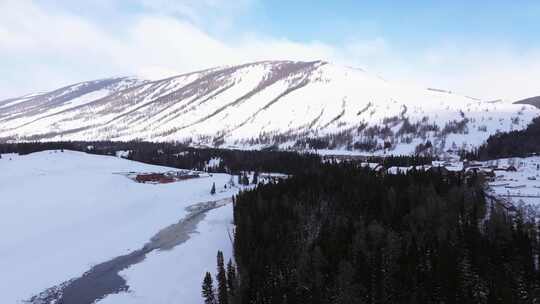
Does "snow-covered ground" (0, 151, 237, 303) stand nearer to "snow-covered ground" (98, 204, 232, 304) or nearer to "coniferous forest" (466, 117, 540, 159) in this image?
"snow-covered ground" (98, 204, 232, 304)

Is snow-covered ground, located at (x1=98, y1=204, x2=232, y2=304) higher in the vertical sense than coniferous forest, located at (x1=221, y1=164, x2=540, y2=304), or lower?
lower

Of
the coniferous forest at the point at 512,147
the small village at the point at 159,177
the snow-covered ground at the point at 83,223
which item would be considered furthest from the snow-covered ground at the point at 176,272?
the coniferous forest at the point at 512,147

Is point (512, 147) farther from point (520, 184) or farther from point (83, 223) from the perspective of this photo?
point (83, 223)

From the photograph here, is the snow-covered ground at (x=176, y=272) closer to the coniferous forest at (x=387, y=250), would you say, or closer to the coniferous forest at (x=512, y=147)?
the coniferous forest at (x=387, y=250)

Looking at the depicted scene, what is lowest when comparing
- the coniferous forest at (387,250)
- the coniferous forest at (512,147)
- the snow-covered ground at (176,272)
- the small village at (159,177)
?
the snow-covered ground at (176,272)

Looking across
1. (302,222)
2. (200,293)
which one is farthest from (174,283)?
(302,222)

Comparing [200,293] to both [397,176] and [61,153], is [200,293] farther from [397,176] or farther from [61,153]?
[61,153]

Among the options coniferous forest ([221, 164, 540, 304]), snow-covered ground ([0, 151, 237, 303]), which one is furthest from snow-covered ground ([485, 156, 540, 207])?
snow-covered ground ([0, 151, 237, 303])
